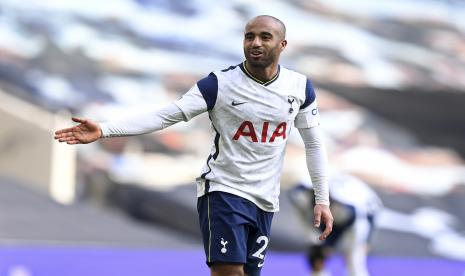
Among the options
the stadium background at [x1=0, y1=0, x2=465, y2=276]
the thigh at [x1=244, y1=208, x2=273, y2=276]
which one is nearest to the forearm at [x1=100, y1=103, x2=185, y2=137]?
the thigh at [x1=244, y1=208, x2=273, y2=276]

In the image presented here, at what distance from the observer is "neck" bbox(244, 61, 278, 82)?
460 cm

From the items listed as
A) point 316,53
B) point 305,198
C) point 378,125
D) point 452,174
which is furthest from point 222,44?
point 305,198

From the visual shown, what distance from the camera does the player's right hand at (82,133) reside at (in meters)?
4.26

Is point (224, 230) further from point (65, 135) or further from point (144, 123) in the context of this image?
point (65, 135)

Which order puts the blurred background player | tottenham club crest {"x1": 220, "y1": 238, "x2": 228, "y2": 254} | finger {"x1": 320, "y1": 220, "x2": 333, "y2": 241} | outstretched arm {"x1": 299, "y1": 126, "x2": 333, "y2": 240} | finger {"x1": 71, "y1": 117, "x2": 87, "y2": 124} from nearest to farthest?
1. finger {"x1": 71, "y1": 117, "x2": 87, "y2": 124}
2. tottenham club crest {"x1": 220, "y1": 238, "x2": 228, "y2": 254}
3. finger {"x1": 320, "y1": 220, "x2": 333, "y2": 241}
4. outstretched arm {"x1": 299, "y1": 126, "x2": 333, "y2": 240}
5. the blurred background player

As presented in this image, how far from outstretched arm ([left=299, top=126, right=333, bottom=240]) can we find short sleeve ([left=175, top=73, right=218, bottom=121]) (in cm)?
49

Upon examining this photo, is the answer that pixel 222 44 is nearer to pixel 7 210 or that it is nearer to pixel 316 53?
pixel 316 53

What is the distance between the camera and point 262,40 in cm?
445

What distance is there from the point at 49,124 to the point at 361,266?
678 cm

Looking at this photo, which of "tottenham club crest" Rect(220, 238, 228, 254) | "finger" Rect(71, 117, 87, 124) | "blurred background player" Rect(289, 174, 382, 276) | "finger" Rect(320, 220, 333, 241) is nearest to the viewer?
"finger" Rect(71, 117, 87, 124)

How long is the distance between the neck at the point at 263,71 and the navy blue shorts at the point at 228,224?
53 centimetres

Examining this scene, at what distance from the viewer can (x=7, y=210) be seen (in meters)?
12.8

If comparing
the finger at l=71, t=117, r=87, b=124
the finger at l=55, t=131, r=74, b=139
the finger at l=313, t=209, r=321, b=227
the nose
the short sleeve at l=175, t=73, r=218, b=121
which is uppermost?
the nose

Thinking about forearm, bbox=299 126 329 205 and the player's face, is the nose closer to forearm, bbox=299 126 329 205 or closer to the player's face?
the player's face
